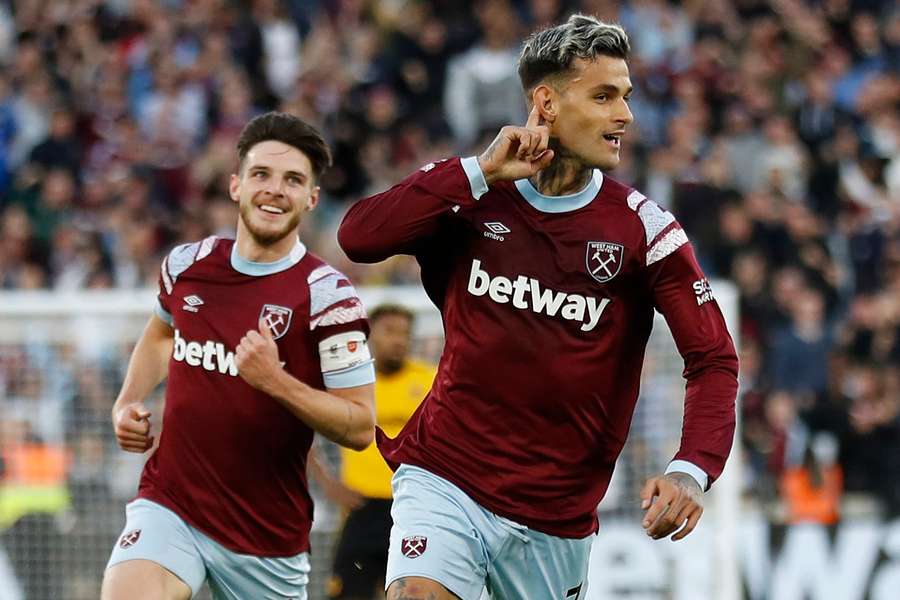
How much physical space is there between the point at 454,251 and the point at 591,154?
0.59 meters

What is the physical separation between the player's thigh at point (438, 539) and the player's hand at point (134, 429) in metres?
1.20

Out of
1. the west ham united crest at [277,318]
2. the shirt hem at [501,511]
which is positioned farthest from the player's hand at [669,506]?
the west ham united crest at [277,318]

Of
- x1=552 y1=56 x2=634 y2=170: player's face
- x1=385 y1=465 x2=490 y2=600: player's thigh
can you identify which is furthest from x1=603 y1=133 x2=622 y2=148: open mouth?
x1=385 y1=465 x2=490 y2=600: player's thigh

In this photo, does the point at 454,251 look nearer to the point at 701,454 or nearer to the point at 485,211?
the point at 485,211

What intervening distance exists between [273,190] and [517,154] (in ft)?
4.86

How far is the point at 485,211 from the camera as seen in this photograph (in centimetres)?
583

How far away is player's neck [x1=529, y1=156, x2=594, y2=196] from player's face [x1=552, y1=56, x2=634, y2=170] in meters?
0.07

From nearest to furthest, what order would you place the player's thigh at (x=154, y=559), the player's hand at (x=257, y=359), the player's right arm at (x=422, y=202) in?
1. the player's right arm at (x=422, y=202)
2. the player's hand at (x=257, y=359)
3. the player's thigh at (x=154, y=559)

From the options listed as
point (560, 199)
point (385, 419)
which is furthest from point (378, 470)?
point (560, 199)

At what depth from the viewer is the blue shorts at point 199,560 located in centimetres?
642

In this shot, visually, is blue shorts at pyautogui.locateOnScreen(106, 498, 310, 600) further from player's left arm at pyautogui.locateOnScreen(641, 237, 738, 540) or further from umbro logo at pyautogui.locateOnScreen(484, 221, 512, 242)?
player's left arm at pyautogui.locateOnScreen(641, 237, 738, 540)

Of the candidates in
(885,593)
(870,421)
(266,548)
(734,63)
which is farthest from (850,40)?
(266,548)

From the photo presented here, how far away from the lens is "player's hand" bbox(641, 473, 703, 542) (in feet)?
16.9

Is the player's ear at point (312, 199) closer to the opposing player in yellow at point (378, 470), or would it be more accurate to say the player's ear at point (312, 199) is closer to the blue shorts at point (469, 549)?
the blue shorts at point (469, 549)
